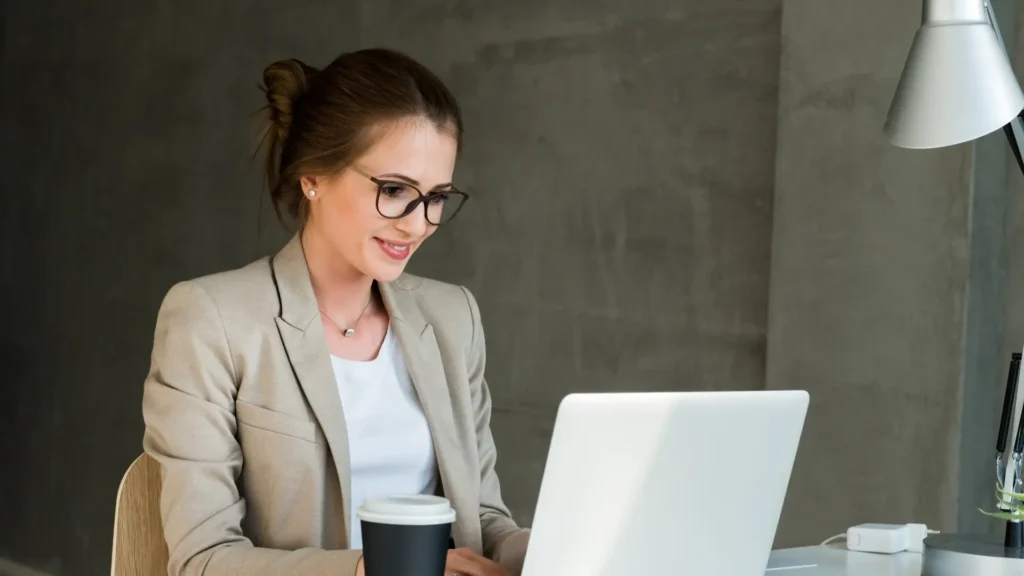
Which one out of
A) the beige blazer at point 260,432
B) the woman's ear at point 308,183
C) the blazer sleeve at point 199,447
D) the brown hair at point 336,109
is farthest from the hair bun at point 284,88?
the blazer sleeve at point 199,447

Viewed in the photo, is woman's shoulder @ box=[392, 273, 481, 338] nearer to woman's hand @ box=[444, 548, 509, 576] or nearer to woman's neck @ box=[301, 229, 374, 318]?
woman's neck @ box=[301, 229, 374, 318]

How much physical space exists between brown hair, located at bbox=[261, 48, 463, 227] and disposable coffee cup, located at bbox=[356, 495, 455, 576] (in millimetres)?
877

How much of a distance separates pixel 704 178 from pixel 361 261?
1.44 metres

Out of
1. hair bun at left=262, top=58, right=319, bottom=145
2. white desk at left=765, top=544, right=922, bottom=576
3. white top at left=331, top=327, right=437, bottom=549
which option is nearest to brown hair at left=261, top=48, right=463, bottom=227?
hair bun at left=262, top=58, right=319, bottom=145

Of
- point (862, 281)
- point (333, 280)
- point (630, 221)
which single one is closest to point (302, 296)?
point (333, 280)

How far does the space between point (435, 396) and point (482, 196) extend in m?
1.78

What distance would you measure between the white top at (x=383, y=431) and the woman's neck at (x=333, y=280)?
0.09 metres

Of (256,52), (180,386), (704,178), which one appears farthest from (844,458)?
(256,52)

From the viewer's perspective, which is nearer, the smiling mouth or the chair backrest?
the chair backrest

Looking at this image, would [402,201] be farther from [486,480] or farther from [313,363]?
[486,480]

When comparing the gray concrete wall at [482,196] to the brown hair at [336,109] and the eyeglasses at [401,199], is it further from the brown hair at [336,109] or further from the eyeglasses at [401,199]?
the eyeglasses at [401,199]

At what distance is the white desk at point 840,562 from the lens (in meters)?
1.72

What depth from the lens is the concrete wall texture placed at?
8.35ft

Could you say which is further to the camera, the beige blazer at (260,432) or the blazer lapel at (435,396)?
the blazer lapel at (435,396)
